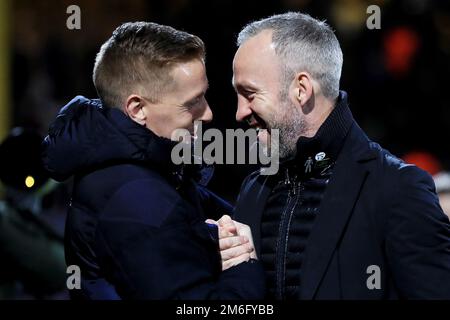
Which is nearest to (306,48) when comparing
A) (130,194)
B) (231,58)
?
(130,194)

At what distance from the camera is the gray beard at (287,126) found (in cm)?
319

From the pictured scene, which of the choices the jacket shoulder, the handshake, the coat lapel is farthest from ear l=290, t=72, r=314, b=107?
the jacket shoulder

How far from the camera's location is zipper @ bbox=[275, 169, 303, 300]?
3037mm

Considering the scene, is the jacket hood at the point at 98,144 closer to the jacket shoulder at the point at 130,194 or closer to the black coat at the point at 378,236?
the jacket shoulder at the point at 130,194

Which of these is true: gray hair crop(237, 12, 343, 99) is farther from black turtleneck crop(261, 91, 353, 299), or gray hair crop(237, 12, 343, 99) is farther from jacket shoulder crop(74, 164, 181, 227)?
jacket shoulder crop(74, 164, 181, 227)

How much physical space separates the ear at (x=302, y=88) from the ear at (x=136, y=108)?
60 cm

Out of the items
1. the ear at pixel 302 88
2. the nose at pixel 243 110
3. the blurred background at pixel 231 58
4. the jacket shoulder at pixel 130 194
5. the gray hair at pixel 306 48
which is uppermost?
the gray hair at pixel 306 48

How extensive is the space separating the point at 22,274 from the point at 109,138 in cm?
163

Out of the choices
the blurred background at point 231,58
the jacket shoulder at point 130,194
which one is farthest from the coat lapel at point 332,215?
the blurred background at point 231,58

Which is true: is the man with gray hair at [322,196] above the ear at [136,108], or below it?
below

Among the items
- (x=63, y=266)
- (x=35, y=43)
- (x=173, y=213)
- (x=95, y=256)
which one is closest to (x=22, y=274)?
(x=63, y=266)

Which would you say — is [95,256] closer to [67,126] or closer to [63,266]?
[67,126]

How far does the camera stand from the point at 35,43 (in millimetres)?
8711

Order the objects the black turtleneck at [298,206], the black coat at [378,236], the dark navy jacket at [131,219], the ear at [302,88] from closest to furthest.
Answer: the dark navy jacket at [131,219], the black coat at [378,236], the black turtleneck at [298,206], the ear at [302,88]
